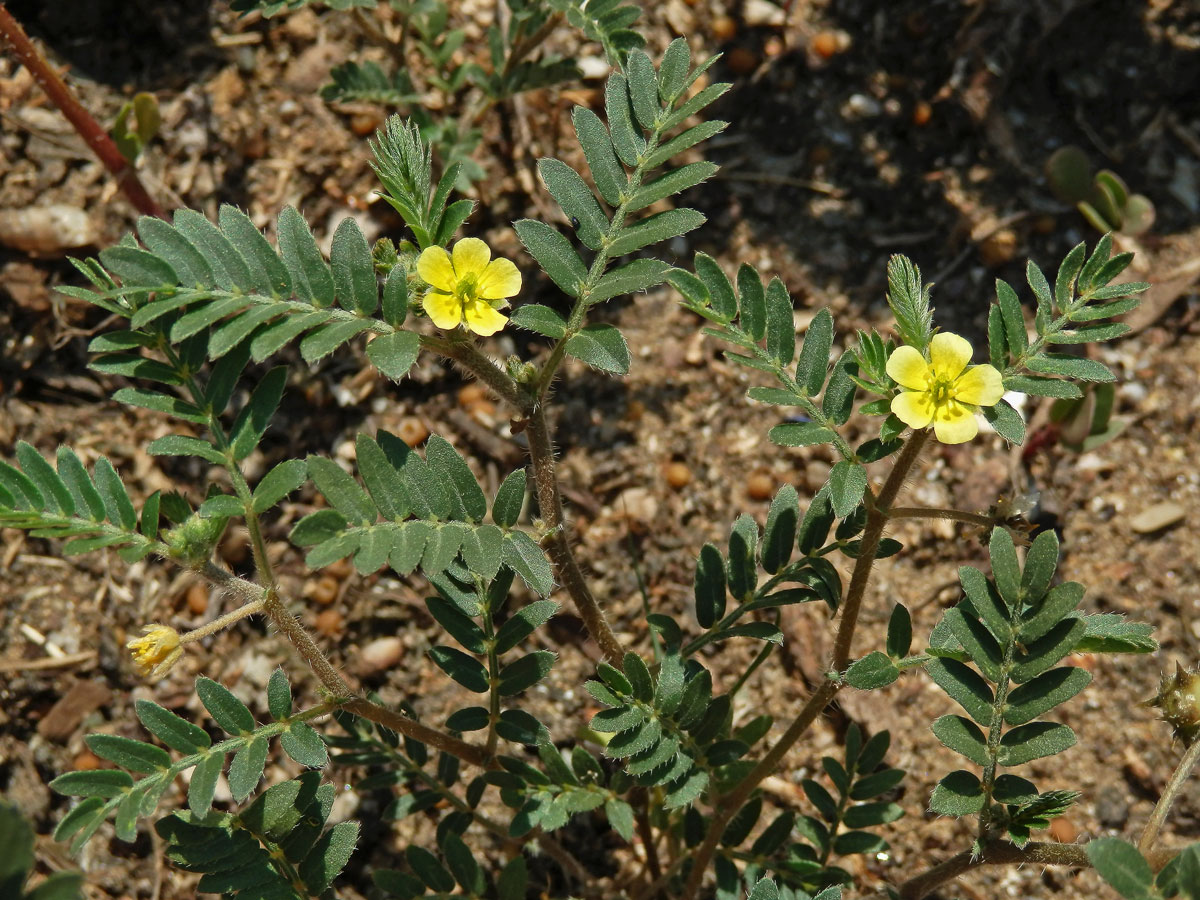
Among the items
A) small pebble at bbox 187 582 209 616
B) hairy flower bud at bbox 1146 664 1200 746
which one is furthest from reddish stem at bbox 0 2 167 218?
hairy flower bud at bbox 1146 664 1200 746

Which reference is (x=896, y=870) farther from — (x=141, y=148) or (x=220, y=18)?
(x=220, y=18)

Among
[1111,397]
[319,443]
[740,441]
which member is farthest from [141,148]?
[1111,397]

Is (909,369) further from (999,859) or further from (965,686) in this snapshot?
(999,859)

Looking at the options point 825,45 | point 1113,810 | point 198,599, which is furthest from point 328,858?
point 825,45

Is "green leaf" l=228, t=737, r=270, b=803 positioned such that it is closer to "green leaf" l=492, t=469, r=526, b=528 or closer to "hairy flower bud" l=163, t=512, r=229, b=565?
"hairy flower bud" l=163, t=512, r=229, b=565

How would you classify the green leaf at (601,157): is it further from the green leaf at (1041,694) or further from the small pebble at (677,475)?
the small pebble at (677,475)

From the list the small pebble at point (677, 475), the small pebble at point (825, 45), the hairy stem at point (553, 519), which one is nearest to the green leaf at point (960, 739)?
the hairy stem at point (553, 519)
